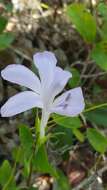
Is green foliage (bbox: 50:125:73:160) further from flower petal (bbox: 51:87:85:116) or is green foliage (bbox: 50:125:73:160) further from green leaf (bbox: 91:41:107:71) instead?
flower petal (bbox: 51:87:85:116)

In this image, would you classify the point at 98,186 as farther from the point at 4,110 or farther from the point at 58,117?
the point at 4,110

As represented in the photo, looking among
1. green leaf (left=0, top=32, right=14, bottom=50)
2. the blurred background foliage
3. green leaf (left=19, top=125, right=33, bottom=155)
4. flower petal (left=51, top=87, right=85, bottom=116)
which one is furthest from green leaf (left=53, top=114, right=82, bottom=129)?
green leaf (left=0, top=32, right=14, bottom=50)

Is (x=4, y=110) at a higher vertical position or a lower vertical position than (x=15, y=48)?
higher

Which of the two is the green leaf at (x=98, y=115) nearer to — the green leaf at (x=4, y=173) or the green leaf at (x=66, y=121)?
the green leaf at (x=66, y=121)

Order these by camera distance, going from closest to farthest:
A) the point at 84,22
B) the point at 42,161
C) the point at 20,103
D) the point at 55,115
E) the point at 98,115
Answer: the point at 20,103 < the point at 42,161 < the point at 55,115 < the point at 98,115 < the point at 84,22

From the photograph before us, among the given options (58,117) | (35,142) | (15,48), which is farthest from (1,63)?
(35,142)

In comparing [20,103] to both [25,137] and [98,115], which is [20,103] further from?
[98,115]

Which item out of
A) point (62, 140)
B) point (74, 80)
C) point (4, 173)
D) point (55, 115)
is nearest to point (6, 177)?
point (4, 173)
